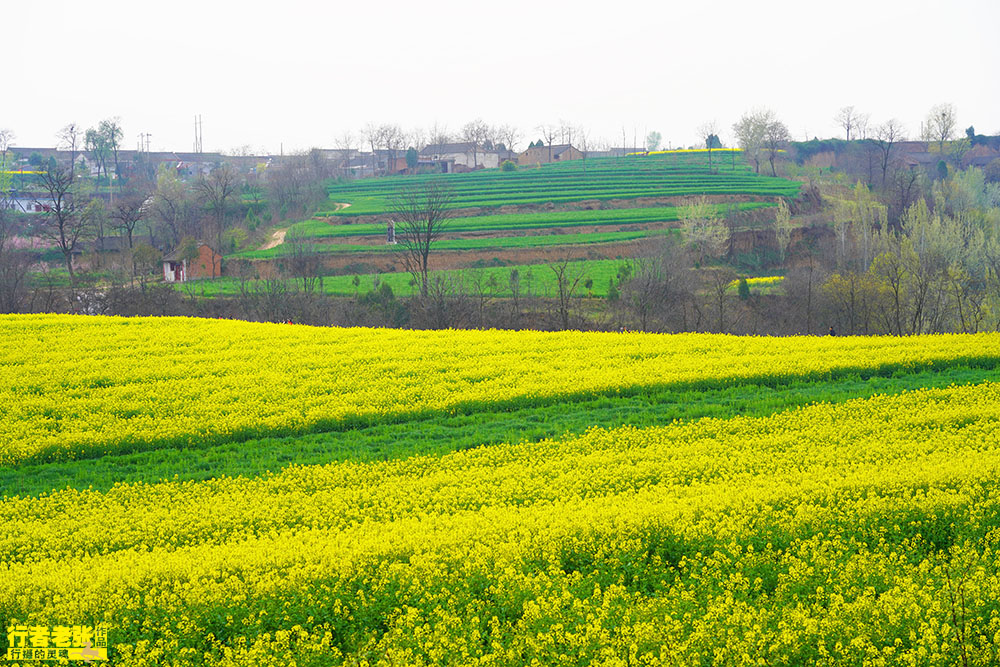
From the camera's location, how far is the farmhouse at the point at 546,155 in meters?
126

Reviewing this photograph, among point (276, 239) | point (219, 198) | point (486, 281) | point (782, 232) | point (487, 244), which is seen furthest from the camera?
point (219, 198)

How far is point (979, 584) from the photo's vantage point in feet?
26.9

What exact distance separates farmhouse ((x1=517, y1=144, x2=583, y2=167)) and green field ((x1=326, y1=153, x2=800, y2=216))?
1073cm

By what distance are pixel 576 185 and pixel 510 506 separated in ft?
284

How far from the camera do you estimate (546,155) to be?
127500mm

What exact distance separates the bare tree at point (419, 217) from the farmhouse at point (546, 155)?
31733mm

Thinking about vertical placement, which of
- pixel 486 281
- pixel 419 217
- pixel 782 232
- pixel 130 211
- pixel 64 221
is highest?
pixel 130 211

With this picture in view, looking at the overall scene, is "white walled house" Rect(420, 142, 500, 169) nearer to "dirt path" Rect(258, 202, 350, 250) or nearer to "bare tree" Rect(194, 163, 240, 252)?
"bare tree" Rect(194, 163, 240, 252)

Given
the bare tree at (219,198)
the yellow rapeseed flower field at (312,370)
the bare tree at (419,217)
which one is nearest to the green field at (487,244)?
the bare tree at (419,217)

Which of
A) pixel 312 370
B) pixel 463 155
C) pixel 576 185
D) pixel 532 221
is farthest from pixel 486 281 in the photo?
pixel 463 155

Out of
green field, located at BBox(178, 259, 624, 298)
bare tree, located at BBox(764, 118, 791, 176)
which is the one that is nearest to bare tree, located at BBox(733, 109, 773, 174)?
bare tree, located at BBox(764, 118, 791, 176)

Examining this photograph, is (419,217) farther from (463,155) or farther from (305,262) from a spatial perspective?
(463,155)

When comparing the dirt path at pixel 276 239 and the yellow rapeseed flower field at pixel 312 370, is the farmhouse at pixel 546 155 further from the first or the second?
the yellow rapeseed flower field at pixel 312 370

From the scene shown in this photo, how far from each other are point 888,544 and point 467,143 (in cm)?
12741
